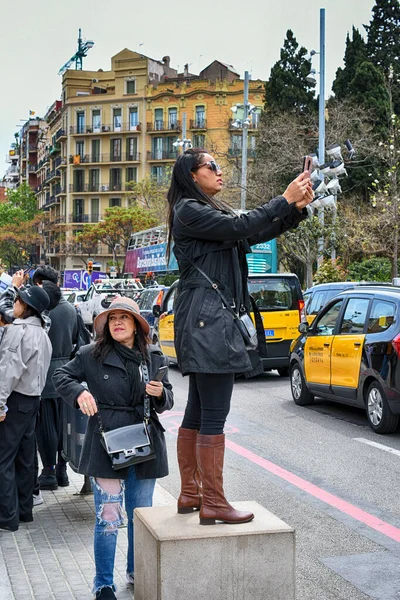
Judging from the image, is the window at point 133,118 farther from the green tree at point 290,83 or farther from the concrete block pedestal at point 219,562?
the concrete block pedestal at point 219,562

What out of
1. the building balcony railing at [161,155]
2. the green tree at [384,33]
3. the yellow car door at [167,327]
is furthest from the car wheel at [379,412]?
the building balcony railing at [161,155]

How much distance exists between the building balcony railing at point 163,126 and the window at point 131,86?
4354 mm

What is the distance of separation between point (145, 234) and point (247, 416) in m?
33.4

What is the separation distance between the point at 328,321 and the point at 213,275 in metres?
8.50

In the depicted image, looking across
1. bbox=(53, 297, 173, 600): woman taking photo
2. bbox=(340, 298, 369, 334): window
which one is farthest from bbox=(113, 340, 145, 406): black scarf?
bbox=(340, 298, 369, 334): window

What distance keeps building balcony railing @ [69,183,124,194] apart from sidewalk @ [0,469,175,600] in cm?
8223

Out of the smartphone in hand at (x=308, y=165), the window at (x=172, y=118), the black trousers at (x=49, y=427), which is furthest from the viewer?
the window at (x=172, y=118)

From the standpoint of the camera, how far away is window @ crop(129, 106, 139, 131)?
87875mm

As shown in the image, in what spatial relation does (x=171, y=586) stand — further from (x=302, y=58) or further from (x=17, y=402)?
(x=302, y=58)

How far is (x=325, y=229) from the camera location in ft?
99.8

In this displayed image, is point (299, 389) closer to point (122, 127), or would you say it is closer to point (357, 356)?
point (357, 356)

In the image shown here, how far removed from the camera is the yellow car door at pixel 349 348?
37.8ft

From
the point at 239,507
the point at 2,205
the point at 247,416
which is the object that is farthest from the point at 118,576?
the point at 2,205

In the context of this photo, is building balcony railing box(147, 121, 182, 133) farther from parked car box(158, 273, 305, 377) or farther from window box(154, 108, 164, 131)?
parked car box(158, 273, 305, 377)
